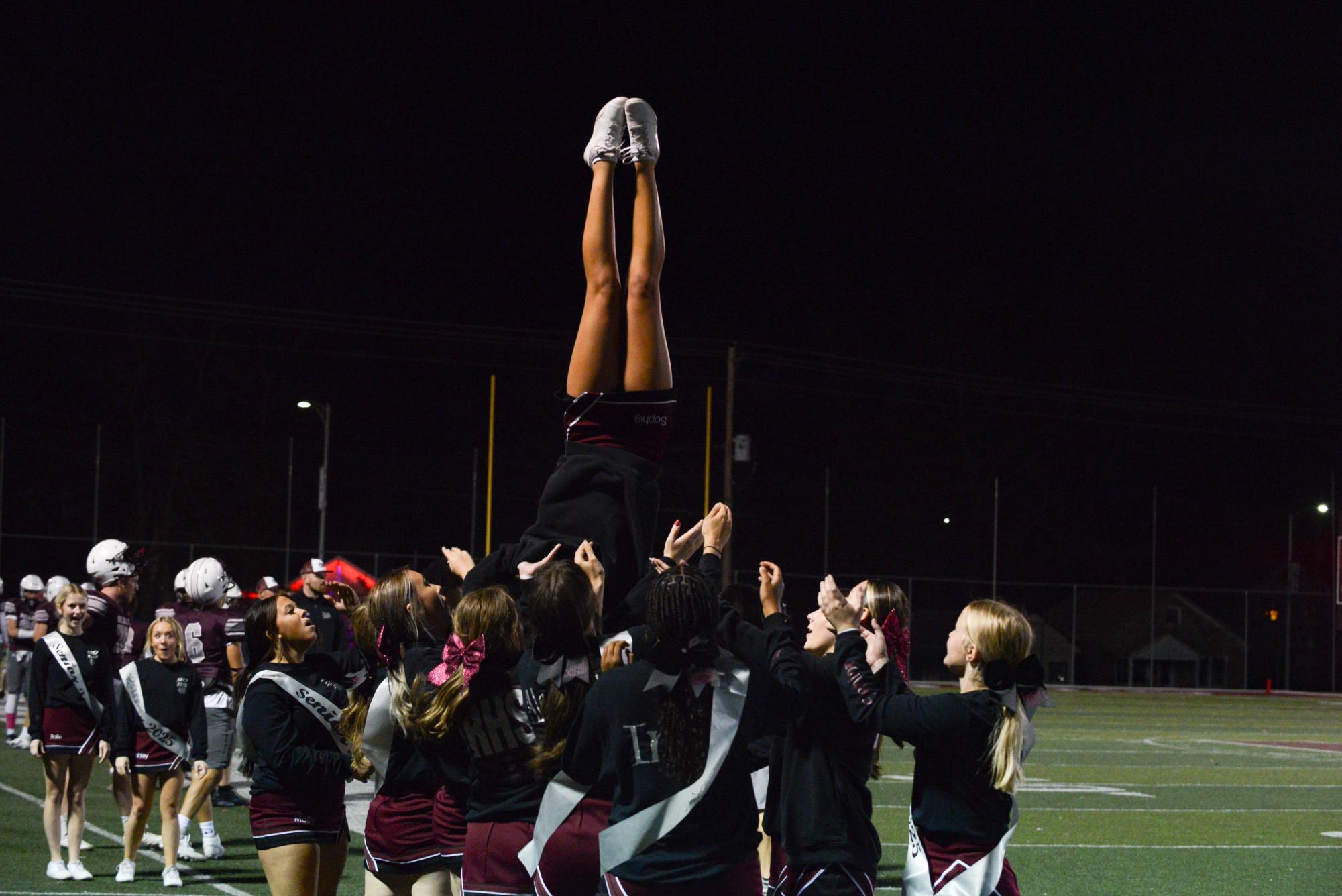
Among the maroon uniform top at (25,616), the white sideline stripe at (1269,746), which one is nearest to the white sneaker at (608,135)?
the maroon uniform top at (25,616)

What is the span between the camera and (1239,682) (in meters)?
38.1

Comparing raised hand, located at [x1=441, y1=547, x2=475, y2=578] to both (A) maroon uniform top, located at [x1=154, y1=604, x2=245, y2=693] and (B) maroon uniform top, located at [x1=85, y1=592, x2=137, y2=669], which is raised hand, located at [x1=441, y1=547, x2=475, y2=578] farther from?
(A) maroon uniform top, located at [x1=154, y1=604, x2=245, y2=693]

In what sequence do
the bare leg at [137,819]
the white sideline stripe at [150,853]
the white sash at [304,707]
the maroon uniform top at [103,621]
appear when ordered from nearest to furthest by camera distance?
1. the white sash at [304,707]
2. the white sideline stripe at [150,853]
3. the bare leg at [137,819]
4. the maroon uniform top at [103,621]

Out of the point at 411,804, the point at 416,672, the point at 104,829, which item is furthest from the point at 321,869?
the point at 104,829

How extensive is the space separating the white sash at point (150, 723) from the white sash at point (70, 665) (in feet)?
1.15

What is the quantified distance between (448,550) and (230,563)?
29878 mm

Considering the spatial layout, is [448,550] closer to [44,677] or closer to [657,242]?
[657,242]

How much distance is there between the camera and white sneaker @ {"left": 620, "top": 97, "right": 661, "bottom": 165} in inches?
175

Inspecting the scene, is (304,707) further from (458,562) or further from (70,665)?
(70,665)

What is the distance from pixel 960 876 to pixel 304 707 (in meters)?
2.39

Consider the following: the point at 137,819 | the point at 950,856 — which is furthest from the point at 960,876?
the point at 137,819

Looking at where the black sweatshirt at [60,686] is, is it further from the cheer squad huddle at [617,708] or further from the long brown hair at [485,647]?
the long brown hair at [485,647]

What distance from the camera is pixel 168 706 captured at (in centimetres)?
958

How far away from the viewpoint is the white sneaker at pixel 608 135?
175 inches
